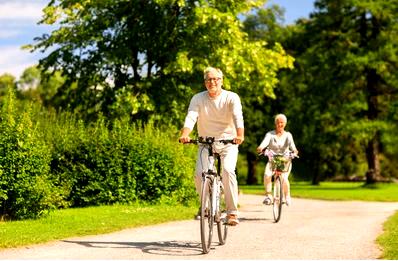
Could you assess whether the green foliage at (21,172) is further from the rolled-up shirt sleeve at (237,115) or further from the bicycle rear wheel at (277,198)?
the rolled-up shirt sleeve at (237,115)

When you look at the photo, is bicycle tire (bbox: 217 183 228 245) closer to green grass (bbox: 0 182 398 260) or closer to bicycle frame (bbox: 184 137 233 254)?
bicycle frame (bbox: 184 137 233 254)

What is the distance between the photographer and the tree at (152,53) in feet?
87.7

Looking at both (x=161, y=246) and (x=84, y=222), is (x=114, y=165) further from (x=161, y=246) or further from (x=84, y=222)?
(x=161, y=246)

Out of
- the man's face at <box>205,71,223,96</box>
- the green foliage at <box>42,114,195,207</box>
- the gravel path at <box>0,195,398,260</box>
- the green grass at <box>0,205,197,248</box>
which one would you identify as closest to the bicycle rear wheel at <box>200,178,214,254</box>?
the gravel path at <box>0,195,398,260</box>

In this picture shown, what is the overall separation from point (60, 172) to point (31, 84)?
3364 inches

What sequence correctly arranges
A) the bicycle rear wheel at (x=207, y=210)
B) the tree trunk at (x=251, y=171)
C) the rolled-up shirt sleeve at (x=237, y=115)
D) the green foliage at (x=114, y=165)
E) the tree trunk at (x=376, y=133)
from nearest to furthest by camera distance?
the bicycle rear wheel at (x=207, y=210)
the rolled-up shirt sleeve at (x=237, y=115)
the green foliage at (x=114, y=165)
the tree trunk at (x=376, y=133)
the tree trunk at (x=251, y=171)

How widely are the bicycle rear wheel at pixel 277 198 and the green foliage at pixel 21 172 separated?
15.1 feet

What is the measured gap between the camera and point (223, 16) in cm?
2656

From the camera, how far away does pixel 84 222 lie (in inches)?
511

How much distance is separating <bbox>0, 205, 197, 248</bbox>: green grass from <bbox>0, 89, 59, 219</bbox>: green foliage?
0.44 metres

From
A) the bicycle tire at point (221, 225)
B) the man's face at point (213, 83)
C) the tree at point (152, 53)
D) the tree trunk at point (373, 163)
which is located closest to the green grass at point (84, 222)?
the bicycle tire at point (221, 225)

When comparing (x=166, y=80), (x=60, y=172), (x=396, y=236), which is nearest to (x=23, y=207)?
(x=60, y=172)

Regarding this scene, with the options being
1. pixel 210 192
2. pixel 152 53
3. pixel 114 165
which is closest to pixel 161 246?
pixel 210 192

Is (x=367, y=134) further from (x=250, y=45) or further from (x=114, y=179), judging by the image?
(x=114, y=179)
